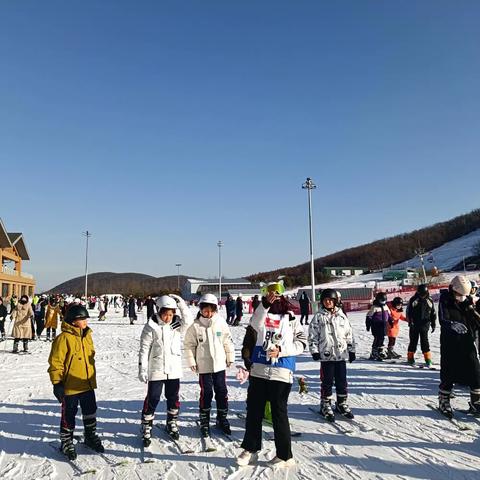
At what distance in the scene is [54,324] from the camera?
49.9 ft

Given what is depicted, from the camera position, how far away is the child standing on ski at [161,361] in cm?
480

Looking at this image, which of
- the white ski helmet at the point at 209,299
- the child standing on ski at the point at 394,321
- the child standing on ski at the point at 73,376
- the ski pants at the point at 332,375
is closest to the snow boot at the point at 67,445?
the child standing on ski at the point at 73,376

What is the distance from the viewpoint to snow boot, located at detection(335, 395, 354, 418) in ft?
18.4

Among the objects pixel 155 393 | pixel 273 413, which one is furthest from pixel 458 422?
pixel 155 393

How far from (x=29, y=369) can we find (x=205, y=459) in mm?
7247

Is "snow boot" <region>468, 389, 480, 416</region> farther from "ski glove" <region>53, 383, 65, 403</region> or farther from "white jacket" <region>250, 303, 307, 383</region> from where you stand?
"ski glove" <region>53, 383, 65, 403</region>

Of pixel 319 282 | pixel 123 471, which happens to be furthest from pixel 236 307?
pixel 319 282

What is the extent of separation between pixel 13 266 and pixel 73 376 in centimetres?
5240

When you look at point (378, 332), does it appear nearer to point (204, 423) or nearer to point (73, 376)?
point (204, 423)

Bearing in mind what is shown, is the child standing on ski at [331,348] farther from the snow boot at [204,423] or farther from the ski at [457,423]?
the snow boot at [204,423]

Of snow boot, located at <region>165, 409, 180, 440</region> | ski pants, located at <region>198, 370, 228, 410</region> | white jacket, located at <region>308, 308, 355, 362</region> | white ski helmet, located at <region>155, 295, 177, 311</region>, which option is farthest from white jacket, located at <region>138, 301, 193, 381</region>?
white jacket, located at <region>308, 308, 355, 362</region>

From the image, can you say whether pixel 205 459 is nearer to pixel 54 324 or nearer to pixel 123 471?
pixel 123 471

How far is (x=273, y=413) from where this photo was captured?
4082 millimetres

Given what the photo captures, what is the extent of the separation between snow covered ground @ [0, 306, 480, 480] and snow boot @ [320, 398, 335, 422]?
0.13 m
